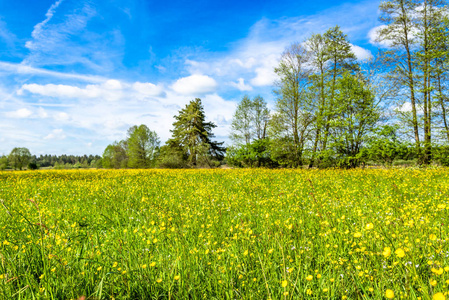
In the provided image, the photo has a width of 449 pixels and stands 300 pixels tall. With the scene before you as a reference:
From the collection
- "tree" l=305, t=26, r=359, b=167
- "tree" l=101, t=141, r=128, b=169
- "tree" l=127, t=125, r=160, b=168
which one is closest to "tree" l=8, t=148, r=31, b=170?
"tree" l=101, t=141, r=128, b=169

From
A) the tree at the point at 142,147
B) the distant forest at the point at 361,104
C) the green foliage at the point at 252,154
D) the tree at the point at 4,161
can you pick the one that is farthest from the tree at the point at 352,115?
the tree at the point at 4,161

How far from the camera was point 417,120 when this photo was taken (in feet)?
55.2

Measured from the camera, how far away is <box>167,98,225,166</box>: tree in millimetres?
38844

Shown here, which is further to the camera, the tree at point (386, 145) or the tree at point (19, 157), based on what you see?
the tree at point (19, 157)

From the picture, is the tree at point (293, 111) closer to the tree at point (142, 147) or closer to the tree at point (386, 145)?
the tree at point (386, 145)

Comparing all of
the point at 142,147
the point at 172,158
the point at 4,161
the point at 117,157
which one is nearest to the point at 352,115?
the point at 172,158

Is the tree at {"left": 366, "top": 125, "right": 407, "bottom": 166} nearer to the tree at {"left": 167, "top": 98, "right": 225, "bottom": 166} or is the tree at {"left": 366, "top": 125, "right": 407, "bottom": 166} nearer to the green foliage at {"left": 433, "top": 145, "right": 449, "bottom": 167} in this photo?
the green foliage at {"left": 433, "top": 145, "right": 449, "bottom": 167}

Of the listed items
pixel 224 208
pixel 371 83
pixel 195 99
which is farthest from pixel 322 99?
pixel 195 99

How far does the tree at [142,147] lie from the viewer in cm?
4681

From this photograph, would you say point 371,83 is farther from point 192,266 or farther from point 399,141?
point 192,266

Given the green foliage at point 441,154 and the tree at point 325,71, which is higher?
the tree at point 325,71

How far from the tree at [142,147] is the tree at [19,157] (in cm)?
4181

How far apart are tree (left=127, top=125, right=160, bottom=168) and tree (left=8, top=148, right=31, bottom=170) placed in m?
41.8

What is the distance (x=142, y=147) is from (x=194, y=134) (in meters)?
15.3
